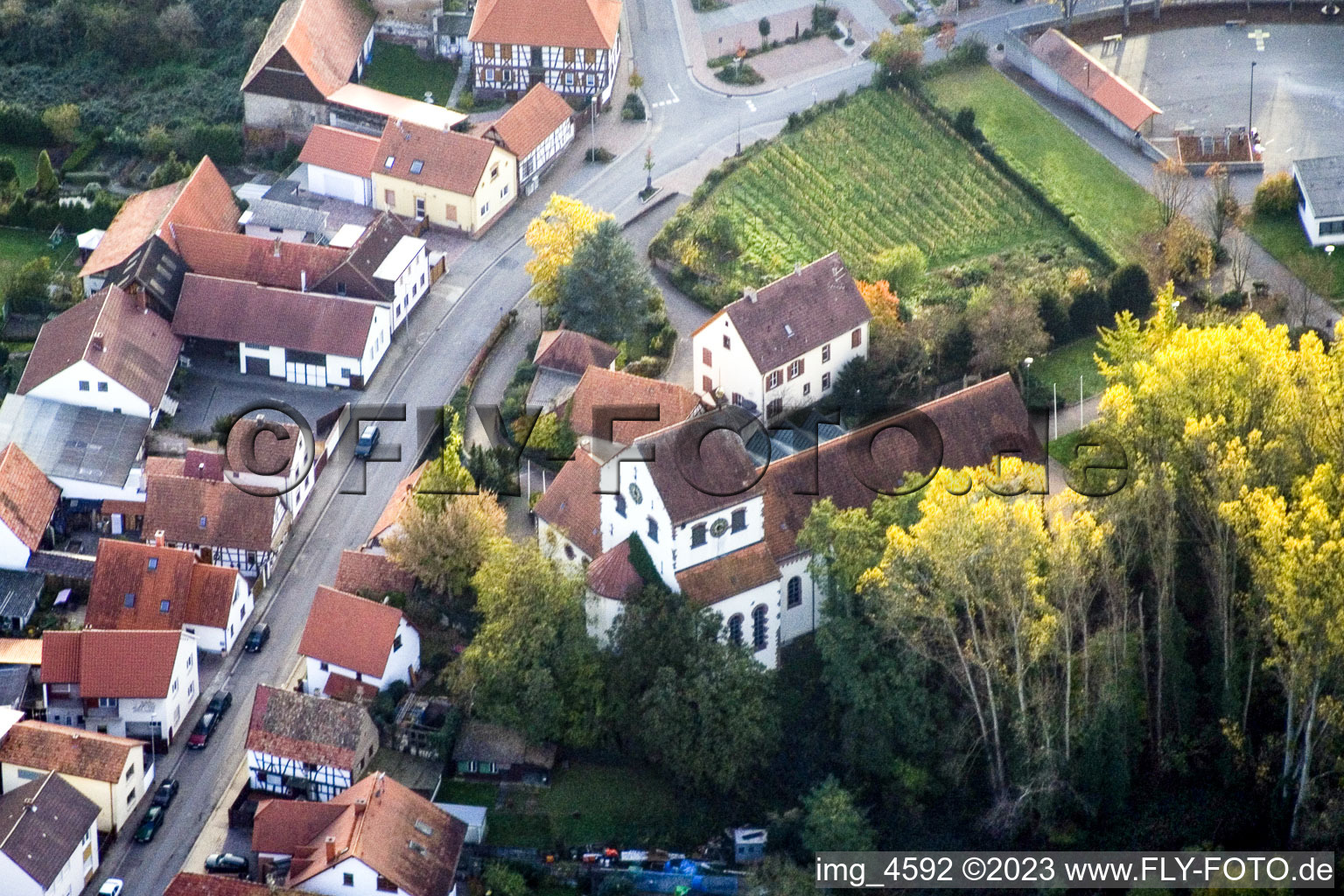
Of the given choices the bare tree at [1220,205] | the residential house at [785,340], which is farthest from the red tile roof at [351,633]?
the bare tree at [1220,205]

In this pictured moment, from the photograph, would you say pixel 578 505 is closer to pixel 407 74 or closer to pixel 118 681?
pixel 118 681

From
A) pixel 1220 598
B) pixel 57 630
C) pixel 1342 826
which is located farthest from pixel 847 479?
pixel 57 630

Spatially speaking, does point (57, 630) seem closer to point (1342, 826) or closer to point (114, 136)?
point (114, 136)

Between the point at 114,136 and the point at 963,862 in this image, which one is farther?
the point at 114,136

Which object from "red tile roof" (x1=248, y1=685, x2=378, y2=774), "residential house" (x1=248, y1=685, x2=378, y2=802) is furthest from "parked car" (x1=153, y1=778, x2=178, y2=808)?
"red tile roof" (x1=248, y1=685, x2=378, y2=774)

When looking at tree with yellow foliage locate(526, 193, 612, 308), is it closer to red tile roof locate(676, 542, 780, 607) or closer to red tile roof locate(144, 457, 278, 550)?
red tile roof locate(144, 457, 278, 550)

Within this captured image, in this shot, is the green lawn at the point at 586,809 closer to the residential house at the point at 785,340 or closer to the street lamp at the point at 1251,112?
the residential house at the point at 785,340
